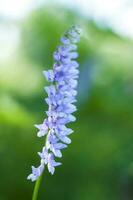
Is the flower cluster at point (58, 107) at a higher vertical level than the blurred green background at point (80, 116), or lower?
lower

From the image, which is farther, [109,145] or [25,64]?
[25,64]

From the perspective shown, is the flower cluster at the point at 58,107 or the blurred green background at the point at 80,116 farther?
the blurred green background at the point at 80,116

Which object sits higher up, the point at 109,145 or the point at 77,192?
the point at 109,145

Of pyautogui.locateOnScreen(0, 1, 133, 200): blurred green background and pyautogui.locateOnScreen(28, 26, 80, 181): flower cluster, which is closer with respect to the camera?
pyautogui.locateOnScreen(28, 26, 80, 181): flower cluster

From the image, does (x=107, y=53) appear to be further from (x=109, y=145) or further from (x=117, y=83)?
(x=109, y=145)

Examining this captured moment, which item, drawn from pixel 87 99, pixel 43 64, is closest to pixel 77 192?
pixel 87 99

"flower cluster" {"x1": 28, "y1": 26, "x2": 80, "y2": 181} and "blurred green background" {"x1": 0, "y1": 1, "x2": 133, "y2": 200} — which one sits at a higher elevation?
"blurred green background" {"x1": 0, "y1": 1, "x2": 133, "y2": 200}

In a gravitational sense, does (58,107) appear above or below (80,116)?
below

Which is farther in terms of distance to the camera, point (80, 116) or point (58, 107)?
point (80, 116)
